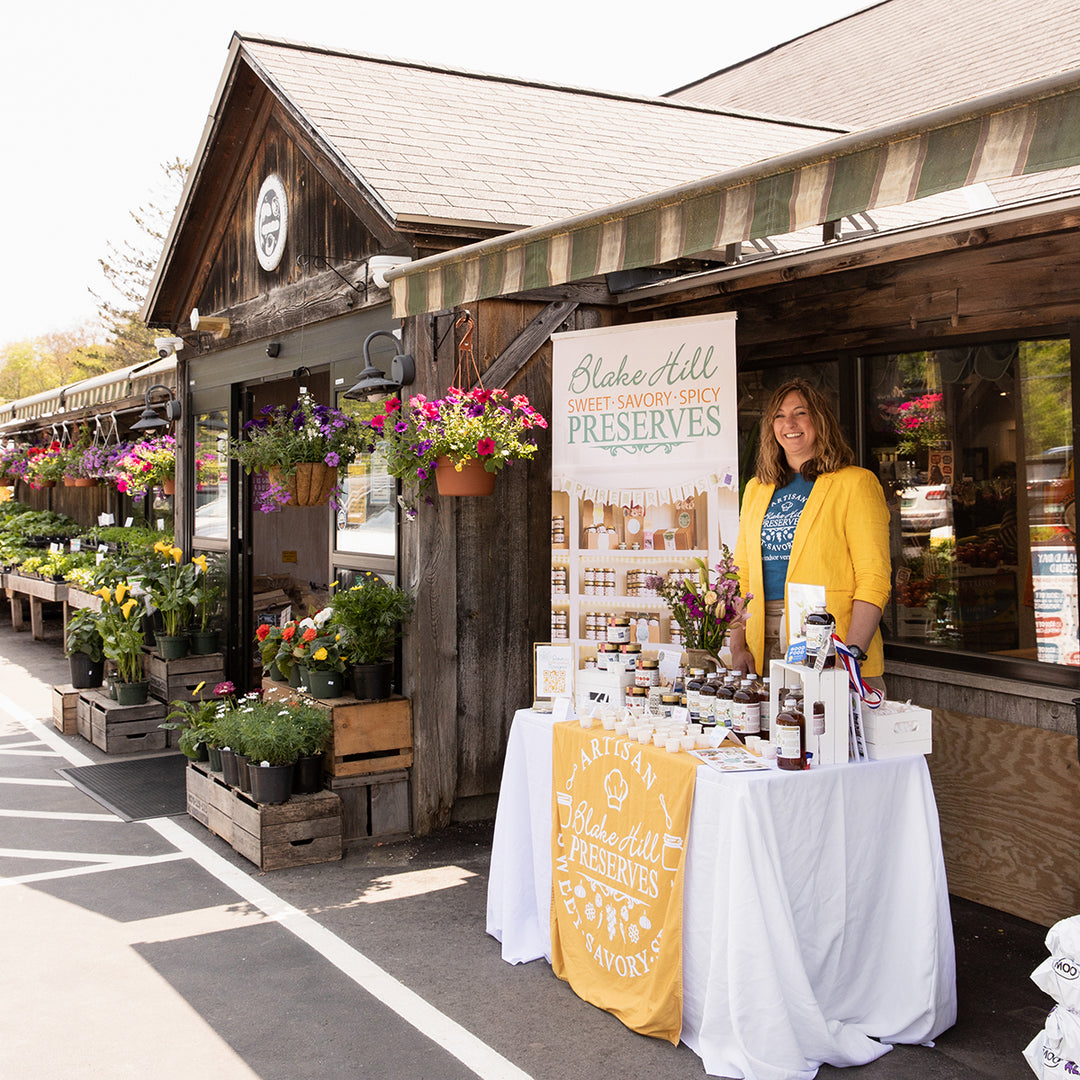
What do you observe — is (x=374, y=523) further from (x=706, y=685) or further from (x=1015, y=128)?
(x=1015, y=128)

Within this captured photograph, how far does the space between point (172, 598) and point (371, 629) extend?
2.89m

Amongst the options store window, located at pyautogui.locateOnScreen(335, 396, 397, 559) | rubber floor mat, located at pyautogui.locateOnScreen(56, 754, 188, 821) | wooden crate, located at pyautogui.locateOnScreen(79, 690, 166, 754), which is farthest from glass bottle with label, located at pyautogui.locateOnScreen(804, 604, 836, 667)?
wooden crate, located at pyautogui.locateOnScreen(79, 690, 166, 754)

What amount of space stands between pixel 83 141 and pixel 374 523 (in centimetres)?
5216

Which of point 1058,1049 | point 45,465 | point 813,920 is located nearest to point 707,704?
point 813,920

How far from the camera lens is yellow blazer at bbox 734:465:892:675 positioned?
3982 millimetres

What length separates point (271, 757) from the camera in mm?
5344

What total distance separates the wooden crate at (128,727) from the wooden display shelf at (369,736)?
2.48 m

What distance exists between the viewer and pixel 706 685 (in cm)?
379

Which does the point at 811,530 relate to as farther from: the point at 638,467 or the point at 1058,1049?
the point at 1058,1049

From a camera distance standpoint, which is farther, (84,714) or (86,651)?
(86,651)

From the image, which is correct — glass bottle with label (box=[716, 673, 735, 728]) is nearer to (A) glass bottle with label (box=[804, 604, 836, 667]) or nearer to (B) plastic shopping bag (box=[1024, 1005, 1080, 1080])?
(A) glass bottle with label (box=[804, 604, 836, 667])

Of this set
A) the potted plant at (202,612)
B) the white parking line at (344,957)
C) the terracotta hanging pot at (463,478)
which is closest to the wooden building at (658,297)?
the potted plant at (202,612)

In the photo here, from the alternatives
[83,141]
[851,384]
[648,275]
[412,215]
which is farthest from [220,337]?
[83,141]

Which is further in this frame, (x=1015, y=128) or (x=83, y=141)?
(x=83, y=141)
